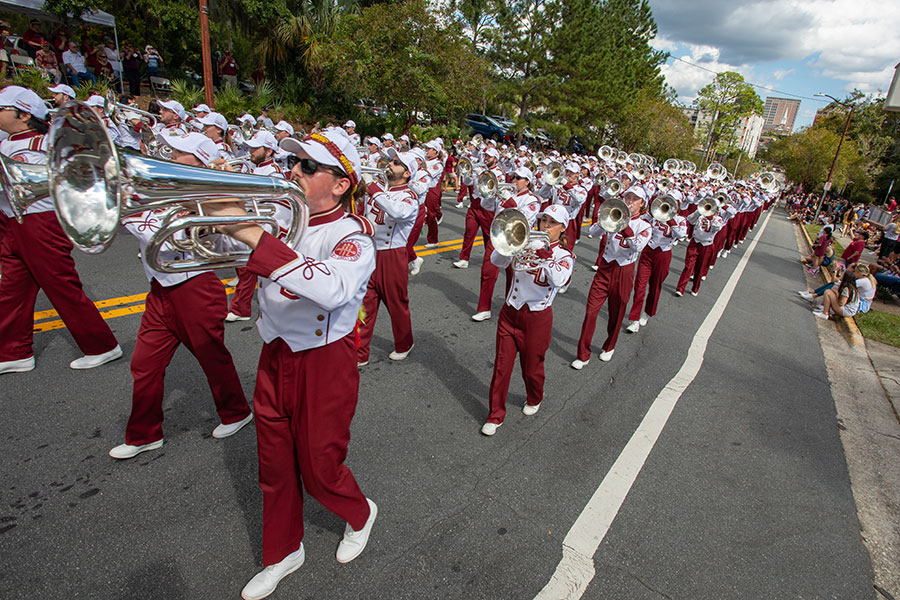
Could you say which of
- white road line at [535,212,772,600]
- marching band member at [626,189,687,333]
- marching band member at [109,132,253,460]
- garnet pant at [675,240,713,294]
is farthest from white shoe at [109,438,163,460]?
garnet pant at [675,240,713,294]

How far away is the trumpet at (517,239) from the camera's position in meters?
3.82

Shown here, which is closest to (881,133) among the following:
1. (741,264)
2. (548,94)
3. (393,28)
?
(548,94)

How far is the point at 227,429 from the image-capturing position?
11.7 ft

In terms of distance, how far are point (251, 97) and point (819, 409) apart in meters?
20.0

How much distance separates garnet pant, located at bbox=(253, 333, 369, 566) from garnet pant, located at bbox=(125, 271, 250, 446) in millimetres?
1129

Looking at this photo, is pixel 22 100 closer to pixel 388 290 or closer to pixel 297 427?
pixel 388 290

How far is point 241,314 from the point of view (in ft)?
18.1

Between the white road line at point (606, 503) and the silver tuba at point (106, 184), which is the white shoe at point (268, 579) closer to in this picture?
the white road line at point (606, 503)

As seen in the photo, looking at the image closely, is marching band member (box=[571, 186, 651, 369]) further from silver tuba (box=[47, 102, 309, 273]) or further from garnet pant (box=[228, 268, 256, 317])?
silver tuba (box=[47, 102, 309, 273])

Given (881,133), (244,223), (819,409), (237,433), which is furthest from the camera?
(881,133)

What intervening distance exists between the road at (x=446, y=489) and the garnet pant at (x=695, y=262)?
3.66 metres

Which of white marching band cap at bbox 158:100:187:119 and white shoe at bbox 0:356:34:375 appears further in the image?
white marching band cap at bbox 158:100:187:119

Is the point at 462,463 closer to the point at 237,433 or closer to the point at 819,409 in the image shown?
the point at 237,433

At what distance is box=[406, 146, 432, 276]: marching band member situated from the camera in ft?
21.1
